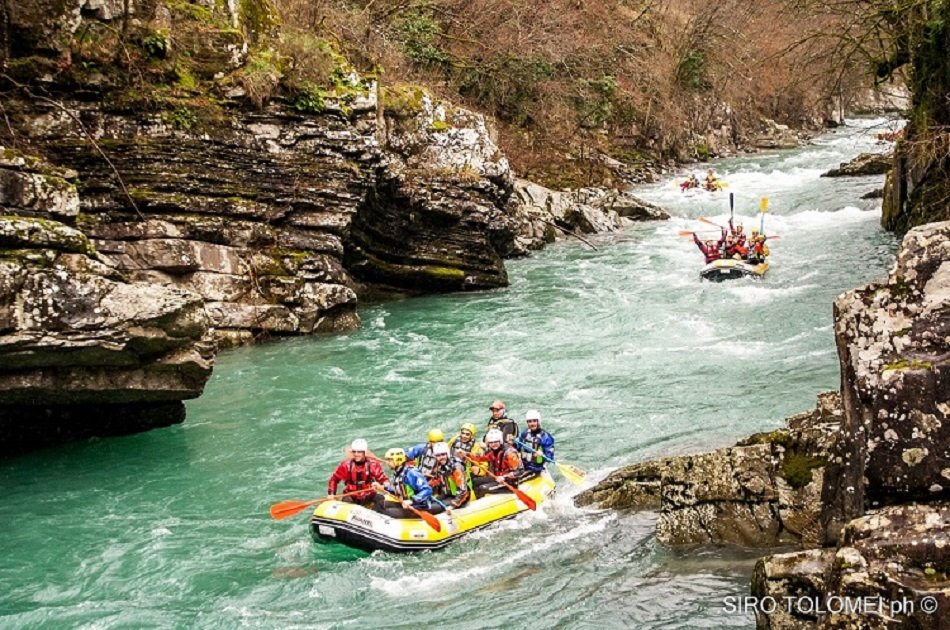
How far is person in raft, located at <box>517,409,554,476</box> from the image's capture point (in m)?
11.0

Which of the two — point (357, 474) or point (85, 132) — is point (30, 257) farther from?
point (85, 132)

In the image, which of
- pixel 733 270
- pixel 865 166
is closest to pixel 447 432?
pixel 733 270

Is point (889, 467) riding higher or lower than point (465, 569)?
higher

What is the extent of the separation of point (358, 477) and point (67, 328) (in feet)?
12.8

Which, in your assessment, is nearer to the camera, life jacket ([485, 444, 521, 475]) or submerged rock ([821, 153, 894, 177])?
life jacket ([485, 444, 521, 475])

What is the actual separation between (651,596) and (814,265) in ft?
50.2

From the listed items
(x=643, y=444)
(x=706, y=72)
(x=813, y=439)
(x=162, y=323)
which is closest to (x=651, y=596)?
(x=813, y=439)

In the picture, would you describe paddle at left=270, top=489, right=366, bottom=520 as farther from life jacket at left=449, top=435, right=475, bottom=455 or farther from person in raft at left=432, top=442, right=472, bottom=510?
life jacket at left=449, top=435, right=475, bottom=455

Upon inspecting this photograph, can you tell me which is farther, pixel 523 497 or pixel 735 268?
pixel 735 268

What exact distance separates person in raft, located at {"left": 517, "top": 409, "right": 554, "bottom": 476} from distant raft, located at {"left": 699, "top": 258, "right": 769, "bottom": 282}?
10766mm

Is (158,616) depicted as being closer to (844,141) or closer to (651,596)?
(651,596)

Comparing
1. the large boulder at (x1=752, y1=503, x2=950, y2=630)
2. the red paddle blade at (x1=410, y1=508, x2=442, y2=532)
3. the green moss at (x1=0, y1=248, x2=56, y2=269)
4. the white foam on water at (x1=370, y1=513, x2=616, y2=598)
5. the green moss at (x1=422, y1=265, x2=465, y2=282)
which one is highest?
the green moss at (x1=0, y1=248, x2=56, y2=269)

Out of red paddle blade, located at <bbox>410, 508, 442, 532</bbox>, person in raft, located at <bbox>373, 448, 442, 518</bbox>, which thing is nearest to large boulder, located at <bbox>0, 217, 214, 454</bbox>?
person in raft, located at <bbox>373, 448, 442, 518</bbox>

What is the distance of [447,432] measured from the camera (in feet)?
42.3
